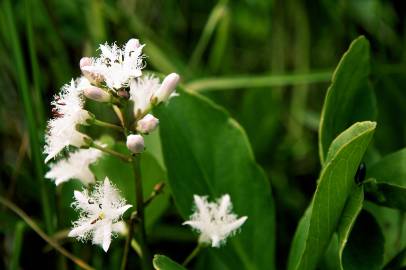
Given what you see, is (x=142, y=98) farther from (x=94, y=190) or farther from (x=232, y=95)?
(x=232, y=95)

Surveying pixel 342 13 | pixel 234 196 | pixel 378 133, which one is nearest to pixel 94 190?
pixel 234 196

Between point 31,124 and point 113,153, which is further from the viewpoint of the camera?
point 31,124

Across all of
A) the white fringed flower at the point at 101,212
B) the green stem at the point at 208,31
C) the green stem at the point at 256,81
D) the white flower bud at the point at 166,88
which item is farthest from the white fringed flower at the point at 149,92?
the green stem at the point at 208,31

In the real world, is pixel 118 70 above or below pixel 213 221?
above

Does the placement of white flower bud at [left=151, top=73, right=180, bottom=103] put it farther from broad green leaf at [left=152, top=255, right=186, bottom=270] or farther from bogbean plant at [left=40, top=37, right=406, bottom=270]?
broad green leaf at [left=152, top=255, right=186, bottom=270]

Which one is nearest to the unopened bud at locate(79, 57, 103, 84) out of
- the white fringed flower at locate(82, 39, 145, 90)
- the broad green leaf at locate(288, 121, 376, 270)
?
the white fringed flower at locate(82, 39, 145, 90)

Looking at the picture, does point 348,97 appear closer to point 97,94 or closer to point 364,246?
point 364,246

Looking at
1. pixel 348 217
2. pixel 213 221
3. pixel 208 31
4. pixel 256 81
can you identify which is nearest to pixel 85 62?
pixel 213 221
